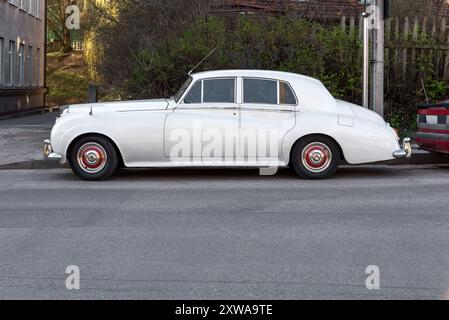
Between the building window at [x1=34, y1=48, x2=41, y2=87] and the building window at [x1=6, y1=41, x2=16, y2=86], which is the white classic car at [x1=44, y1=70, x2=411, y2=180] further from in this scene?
the building window at [x1=34, y1=48, x2=41, y2=87]

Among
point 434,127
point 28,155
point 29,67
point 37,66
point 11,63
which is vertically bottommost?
point 28,155

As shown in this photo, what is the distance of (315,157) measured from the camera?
37.2ft

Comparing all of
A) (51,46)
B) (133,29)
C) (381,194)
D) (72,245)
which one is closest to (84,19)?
(133,29)

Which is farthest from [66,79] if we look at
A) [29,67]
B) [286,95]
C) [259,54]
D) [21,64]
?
[286,95]

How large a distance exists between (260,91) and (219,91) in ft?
1.93

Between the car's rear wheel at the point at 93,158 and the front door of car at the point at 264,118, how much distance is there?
1825 mm

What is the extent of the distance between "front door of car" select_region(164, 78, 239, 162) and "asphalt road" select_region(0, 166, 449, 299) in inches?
16.5

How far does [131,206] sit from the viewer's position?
30.0 ft

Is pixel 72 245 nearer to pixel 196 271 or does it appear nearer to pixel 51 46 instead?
pixel 196 271

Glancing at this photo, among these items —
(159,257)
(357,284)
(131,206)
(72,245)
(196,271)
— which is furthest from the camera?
(131,206)

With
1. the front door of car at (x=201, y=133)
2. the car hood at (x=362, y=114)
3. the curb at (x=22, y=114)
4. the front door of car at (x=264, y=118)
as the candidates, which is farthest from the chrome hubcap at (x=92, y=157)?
the curb at (x=22, y=114)

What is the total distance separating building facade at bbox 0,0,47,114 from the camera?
99.0 feet

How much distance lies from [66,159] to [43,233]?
3.82 metres

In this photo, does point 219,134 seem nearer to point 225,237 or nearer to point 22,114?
point 225,237
